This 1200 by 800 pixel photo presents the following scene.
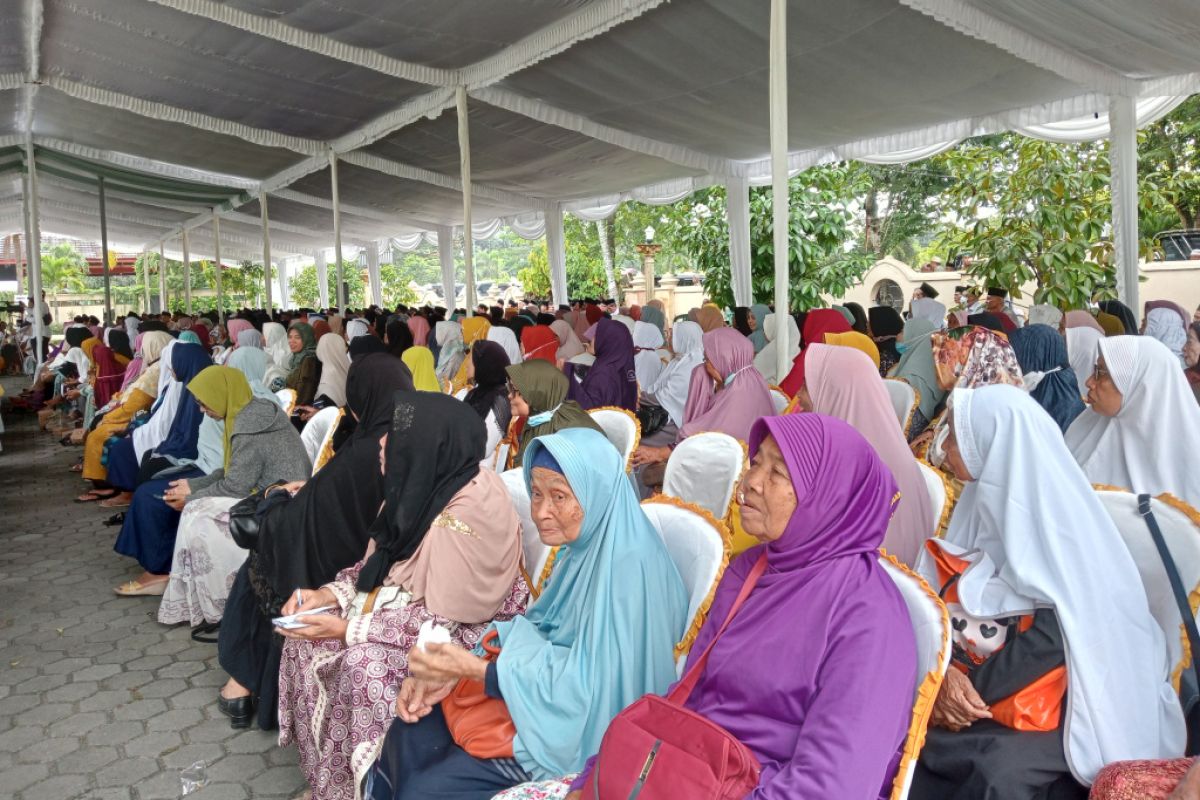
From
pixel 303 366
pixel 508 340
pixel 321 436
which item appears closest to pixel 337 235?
pixel 508 340

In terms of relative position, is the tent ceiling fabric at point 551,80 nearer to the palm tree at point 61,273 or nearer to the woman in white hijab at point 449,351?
the woman in white hijab at point 449,351

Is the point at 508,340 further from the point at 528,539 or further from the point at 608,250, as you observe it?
the point at 608,250

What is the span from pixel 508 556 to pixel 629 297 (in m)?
22.9

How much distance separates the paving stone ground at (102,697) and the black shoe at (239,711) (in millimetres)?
31

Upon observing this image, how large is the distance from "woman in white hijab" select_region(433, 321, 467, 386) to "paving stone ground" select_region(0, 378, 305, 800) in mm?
3029

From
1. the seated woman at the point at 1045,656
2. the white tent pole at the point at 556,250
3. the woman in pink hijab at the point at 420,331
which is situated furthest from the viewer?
the white tent pole at the point at 556,250

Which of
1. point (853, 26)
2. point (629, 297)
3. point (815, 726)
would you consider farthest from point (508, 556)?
point (629, 297)

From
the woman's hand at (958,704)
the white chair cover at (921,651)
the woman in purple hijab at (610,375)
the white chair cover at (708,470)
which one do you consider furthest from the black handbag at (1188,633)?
the woman in purple hijab at (610,375)

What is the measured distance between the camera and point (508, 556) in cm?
230

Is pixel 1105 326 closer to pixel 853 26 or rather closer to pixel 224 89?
pixel 853 26

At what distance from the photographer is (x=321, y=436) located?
4.09 meters

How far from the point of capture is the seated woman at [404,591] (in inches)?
87.4

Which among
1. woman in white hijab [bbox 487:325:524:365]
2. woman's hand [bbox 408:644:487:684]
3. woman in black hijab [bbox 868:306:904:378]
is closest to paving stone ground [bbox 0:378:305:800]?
woman's hand [bbox 408:644:487:684]

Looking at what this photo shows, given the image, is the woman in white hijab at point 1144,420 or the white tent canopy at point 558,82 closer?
the woman in white hijab at point 1144,420
